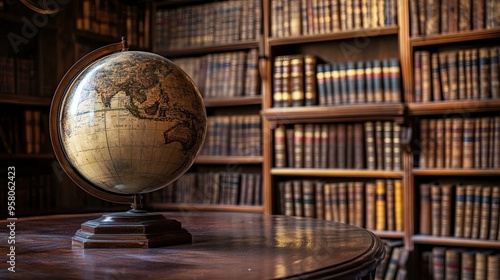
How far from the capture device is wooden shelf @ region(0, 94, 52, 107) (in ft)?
10.1

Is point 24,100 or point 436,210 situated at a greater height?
point 24,100

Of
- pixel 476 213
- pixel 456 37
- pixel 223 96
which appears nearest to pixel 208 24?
pixel 223 96

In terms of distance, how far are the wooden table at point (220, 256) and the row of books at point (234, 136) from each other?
1890 millimetres

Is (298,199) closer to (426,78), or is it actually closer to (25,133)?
(426,78)

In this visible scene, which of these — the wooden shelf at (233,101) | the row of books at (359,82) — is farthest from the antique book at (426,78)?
the wooden shelf at (233,101)

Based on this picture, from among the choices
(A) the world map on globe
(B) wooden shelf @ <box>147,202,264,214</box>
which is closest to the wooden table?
(A) the world map on globe

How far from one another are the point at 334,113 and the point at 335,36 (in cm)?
44

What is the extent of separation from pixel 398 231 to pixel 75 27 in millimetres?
2104

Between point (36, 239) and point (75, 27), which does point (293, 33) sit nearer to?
point (75, 27)

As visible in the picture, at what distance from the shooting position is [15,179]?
314 cm

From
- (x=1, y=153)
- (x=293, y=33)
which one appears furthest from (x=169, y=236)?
(x=293, y=33)

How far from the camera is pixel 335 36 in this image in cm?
338

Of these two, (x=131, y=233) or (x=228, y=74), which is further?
(x=228, y=74)

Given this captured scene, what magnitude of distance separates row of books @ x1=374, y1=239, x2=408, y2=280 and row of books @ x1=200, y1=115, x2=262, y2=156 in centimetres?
93
